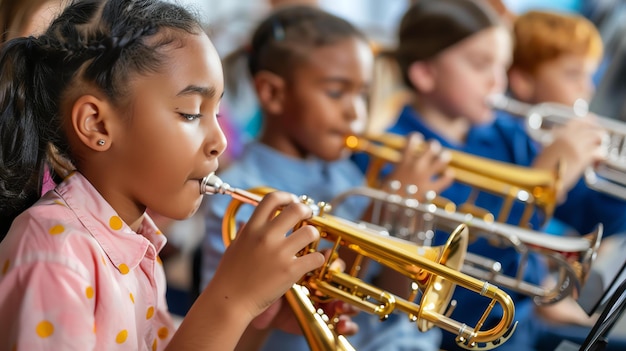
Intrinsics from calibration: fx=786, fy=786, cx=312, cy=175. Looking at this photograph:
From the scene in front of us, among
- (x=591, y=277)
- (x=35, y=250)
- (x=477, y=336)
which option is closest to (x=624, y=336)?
(x=591, y=277)

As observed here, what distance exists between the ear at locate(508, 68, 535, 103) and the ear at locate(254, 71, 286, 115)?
0.84 m

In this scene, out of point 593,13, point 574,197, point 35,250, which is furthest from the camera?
point 593,13

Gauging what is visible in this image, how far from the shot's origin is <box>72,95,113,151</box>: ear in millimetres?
643

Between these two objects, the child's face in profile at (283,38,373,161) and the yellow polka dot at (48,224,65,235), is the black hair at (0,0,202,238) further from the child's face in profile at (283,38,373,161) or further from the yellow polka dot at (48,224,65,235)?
the child's face in profile at (283,38,373,161)

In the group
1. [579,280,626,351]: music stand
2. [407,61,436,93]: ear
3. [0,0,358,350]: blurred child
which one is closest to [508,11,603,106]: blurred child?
[407,61,436,93]: ear

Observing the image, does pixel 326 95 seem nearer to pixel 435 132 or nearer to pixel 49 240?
pixel 435 132

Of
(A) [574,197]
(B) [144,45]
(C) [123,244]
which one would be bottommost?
(A) [574,197]

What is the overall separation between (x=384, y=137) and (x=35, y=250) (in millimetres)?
902

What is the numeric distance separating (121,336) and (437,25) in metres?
1.14

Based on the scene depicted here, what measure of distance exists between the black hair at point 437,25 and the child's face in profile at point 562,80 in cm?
30

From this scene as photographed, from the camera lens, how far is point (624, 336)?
106cm

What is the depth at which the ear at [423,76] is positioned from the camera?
5.42ft

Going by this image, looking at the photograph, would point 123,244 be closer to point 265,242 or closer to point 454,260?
point 265,242

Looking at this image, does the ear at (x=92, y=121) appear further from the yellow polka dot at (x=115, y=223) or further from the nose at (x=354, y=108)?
the nose at (x=354, y=108)
